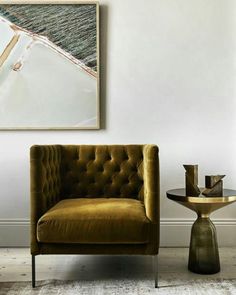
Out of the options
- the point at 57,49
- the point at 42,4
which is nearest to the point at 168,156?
the point at 57,49

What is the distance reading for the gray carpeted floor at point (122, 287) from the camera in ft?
7.03

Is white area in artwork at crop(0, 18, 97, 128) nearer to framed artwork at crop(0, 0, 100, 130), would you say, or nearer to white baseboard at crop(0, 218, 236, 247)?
framed artwork at crop(0, 0, 100, 130)

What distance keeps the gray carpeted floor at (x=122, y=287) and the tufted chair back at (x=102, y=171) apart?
0.69 metres

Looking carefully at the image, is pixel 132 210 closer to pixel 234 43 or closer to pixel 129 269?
pixel 129 269

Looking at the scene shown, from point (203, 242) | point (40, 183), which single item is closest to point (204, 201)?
point (203, 242)

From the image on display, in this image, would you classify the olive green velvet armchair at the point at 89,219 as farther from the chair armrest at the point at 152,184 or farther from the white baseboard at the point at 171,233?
the white baseboard at the point at 171,233

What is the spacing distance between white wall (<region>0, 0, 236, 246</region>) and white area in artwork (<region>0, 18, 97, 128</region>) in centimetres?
12

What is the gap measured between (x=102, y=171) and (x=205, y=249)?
883 millimetres

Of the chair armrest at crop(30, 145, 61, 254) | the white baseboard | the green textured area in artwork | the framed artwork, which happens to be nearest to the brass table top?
the white baseboard

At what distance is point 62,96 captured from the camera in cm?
305

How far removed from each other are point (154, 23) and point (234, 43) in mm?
634

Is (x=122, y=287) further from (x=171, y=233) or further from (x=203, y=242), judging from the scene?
(x=171, y=233)

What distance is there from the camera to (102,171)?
9.30ft

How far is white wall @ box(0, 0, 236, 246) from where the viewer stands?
3068 mm
